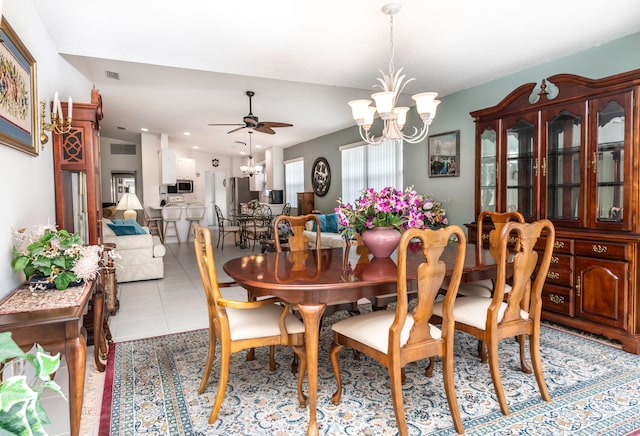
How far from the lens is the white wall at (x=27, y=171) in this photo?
2002mm

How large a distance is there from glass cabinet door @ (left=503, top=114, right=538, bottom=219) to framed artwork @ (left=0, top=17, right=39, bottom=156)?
3.73 m

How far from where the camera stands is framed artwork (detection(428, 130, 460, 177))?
4875 millimetres

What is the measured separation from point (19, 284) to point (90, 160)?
46.0 inches

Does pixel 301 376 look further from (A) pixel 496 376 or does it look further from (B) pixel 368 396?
(A) pixel 496 376

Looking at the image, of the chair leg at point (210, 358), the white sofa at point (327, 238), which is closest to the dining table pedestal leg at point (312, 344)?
the chair leg at point (210, 358)

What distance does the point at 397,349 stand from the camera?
1.81 m

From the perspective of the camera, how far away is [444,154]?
5.07m

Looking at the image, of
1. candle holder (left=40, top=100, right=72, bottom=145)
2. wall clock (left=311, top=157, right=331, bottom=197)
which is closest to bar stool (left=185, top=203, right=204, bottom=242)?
wall clock (left=311, top=157, right=331, bottom=197)

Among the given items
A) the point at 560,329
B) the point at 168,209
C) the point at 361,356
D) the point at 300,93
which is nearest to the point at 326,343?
the point at 361,356

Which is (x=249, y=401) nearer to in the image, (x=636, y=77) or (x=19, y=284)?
(x=19, y=284)

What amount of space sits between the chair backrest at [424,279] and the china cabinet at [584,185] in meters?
1.78

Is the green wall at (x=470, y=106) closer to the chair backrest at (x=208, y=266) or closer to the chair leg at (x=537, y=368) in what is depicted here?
the chair leg at (x=537, y=368)

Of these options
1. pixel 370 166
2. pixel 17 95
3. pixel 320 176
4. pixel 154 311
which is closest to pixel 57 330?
pixel 17 95

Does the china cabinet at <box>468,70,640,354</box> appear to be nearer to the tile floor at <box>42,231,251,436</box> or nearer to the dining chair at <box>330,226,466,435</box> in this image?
the dining chair at <box>330,226,466,435</box>
